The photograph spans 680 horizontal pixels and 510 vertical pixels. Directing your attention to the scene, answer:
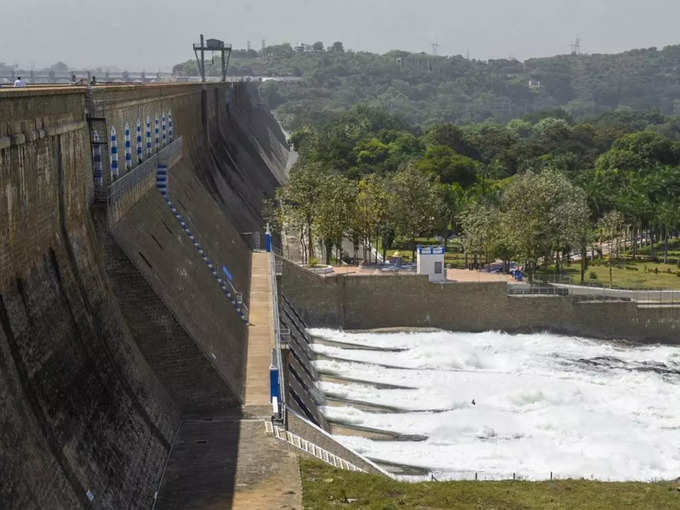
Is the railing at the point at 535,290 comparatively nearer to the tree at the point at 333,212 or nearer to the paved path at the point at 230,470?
the tree at the point at 333,212

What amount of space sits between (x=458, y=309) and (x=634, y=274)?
51.7 feet

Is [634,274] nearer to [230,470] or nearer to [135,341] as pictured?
[135,341]

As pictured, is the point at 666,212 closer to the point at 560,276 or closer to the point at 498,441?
the point at 560,276

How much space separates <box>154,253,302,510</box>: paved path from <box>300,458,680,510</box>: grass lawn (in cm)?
59

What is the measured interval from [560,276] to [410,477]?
3142cm

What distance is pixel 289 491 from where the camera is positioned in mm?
21938

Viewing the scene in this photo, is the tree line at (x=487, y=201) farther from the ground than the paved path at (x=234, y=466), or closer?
farther from the ground

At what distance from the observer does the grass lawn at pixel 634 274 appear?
195 feet

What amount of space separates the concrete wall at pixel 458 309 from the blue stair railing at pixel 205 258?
44.3ft

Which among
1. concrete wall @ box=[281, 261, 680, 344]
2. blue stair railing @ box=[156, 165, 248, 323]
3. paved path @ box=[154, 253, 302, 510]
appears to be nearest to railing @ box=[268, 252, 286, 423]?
paved path @ box=[154, 253, 302, 510]

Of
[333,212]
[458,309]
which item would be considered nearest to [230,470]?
[458,309]

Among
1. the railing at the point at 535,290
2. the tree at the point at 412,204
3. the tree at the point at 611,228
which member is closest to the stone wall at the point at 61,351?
the railing at the point at 535,290

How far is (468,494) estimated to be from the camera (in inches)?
952

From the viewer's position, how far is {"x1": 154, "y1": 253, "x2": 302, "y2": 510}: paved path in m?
21.1
